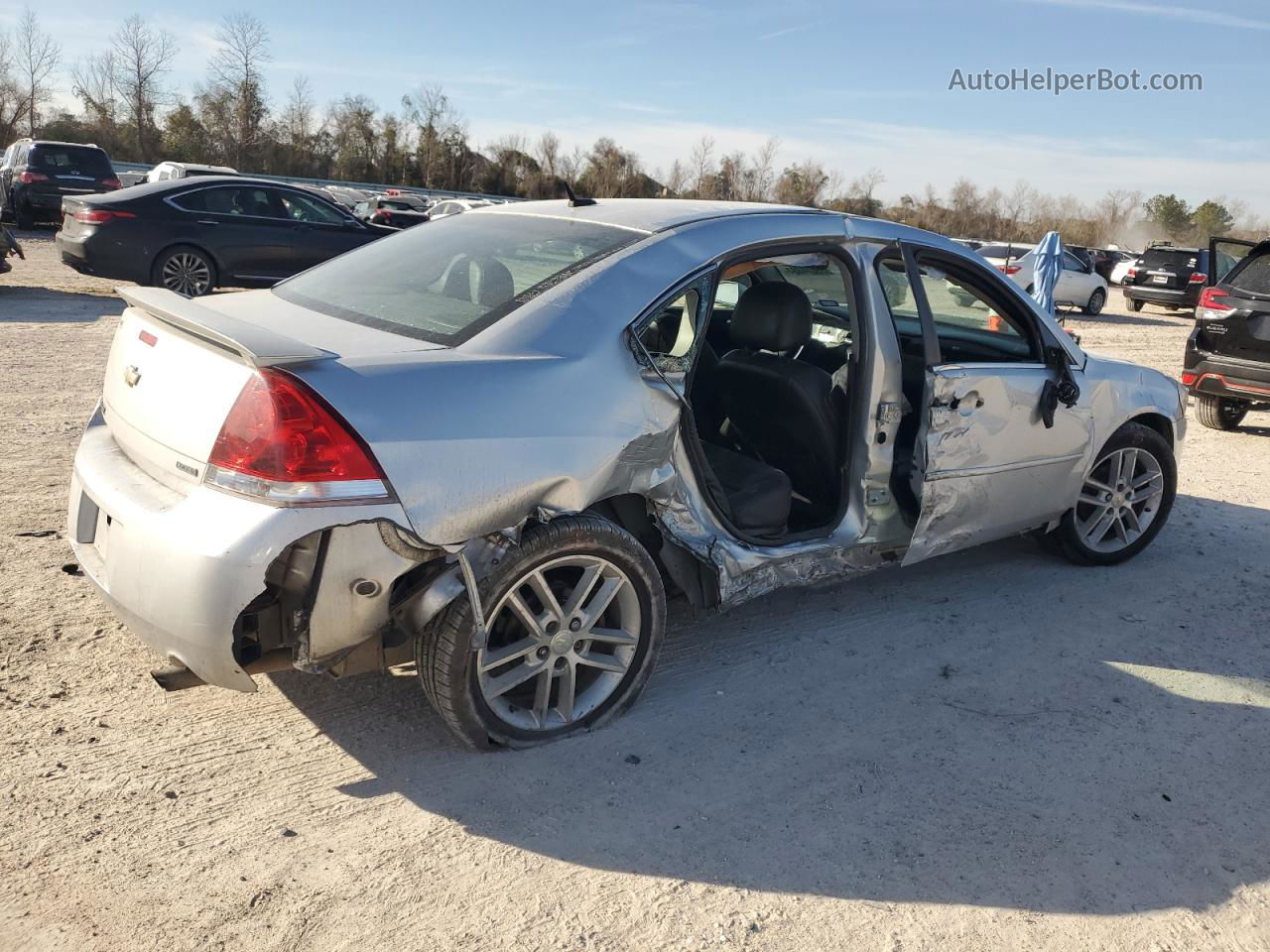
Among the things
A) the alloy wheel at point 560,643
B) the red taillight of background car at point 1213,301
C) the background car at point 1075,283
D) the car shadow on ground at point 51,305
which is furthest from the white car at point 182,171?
the alloy wheel at point 560,643

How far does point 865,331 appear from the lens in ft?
12.9

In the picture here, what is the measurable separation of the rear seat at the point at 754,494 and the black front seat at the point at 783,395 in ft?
0.62

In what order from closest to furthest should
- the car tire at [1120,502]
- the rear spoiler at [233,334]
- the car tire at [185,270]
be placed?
the rear spoiler at [233,334] → the car tire at [1120,502] → the car tire at [185,270]

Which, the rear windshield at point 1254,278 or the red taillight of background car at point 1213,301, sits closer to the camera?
the rear windshield at point 1254,278

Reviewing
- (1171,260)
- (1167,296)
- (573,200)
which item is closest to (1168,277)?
(1167,296)

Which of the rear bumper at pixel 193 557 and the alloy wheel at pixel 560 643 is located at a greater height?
the rear bumper at pixel 193 557

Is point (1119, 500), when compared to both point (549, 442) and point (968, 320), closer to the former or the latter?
point (968, 320)

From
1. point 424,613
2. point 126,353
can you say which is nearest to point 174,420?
point 126,353

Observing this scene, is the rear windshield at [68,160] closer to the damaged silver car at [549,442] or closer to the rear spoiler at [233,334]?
the damaged silver car at [549,442]

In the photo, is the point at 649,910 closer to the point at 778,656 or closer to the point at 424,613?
the point at 424,613

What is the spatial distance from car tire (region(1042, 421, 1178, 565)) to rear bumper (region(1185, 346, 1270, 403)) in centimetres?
392

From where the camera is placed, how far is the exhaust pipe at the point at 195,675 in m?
2.75

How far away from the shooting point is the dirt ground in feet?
8.30

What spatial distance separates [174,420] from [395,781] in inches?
48.1
